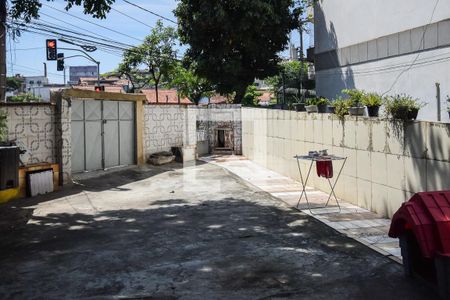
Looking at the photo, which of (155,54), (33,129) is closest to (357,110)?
(33,129)

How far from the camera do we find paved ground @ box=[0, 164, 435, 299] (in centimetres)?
545

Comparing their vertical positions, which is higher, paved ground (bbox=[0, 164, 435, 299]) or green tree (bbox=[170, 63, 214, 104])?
green tree (bbox=[170, 63, 214, 104])

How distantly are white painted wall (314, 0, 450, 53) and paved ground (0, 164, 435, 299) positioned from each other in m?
8.50

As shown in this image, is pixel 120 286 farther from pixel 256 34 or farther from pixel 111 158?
pixel 256 34

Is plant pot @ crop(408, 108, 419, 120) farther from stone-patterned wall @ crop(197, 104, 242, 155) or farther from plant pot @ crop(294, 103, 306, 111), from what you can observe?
stone-patterned wall @ crop(197, 104, 242, 155)

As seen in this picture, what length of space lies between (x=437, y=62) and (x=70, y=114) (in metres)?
11.7

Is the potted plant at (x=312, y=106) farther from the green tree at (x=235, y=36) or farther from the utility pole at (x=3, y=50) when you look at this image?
the green tree at (x=235, y=36)

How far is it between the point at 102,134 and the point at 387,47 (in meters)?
11.1

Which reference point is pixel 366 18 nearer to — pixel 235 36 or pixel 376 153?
pixel 235 36

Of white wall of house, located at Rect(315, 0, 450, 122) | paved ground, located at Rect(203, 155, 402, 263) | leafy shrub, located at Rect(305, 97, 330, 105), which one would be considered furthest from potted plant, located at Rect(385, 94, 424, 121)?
white wall of house, located at Rect(315, 0, 450, 122)

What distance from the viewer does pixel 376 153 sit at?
31.7 feet

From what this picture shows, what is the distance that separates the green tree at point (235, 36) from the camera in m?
22.9

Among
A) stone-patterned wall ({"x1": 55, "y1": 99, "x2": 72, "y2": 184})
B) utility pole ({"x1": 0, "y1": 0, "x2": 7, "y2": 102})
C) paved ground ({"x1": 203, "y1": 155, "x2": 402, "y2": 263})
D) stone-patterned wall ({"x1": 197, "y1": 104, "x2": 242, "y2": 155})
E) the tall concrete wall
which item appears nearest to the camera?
paved ground ({"x1": 203, "y1": 155, "x2": 402, "y2": 263})

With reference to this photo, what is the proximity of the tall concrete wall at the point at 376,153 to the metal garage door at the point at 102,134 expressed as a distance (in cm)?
635
